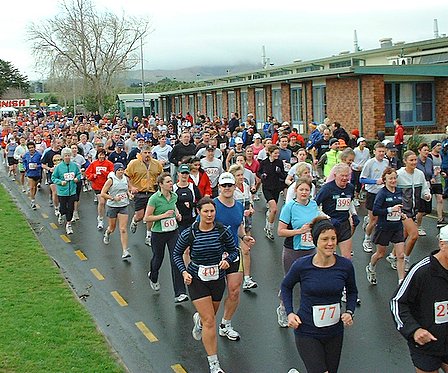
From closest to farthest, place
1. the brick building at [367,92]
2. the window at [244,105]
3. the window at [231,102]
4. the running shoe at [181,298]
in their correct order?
the running shoe at [181,298]
the brick building at [367,92]
the window at [244,105]
the window at [231,102]

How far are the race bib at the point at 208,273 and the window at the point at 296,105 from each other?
82.3 ft

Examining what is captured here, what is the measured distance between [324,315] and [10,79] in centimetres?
12675

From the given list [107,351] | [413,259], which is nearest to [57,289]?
[107,351]

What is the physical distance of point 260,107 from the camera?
117ft

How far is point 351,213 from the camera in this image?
28.9 ft

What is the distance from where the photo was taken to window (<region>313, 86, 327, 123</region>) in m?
29.0

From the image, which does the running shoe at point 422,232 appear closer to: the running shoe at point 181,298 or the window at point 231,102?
the running shoe at point 181,298

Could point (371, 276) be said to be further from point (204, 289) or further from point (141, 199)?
point (141, 199)

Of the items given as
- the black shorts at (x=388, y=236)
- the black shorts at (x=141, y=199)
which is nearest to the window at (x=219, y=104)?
the black shorts at (x=141, y=199)

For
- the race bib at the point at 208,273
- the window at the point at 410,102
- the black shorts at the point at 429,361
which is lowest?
the black shorts at the point at 429,361

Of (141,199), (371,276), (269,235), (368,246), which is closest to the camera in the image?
(371,276)

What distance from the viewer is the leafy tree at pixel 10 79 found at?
121175 millimetres

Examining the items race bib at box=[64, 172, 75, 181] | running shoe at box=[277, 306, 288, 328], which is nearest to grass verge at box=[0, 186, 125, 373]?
running shoe at box=[277, 306, 288, 328]

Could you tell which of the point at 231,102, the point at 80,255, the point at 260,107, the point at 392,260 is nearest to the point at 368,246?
the point at 392,260
